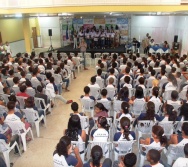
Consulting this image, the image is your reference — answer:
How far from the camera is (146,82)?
7.26m

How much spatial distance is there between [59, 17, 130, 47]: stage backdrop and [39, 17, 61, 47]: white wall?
82 cm

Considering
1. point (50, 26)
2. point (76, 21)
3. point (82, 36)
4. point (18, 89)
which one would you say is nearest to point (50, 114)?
point (18, 89)

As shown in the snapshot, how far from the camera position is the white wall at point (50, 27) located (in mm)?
18689

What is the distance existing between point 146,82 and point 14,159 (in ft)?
15.2

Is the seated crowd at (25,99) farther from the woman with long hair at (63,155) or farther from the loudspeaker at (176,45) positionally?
the loudspeaker at (176,45)

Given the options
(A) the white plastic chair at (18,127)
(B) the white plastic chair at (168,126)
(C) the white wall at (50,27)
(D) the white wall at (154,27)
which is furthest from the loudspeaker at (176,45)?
(A) the white plastic chair at (18,127)

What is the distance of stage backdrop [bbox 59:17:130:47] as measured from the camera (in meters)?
16.9

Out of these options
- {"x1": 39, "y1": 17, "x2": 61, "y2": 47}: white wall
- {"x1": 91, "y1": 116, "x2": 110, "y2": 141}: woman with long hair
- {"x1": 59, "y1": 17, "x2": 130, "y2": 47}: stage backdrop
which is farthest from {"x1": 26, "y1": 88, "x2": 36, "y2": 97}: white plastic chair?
{"x1": 39, "y1": 17, "x2": 61, "y2": 47}: white wall

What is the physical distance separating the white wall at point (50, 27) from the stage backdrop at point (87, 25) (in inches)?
32.2

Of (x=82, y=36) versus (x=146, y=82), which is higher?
(x=82, y=36)

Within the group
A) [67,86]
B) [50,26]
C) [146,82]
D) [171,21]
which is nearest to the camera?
[146,82]

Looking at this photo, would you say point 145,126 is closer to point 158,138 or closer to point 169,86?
point 158,138

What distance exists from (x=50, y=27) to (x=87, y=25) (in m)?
3.61

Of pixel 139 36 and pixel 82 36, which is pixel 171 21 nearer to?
pixel 139 36
